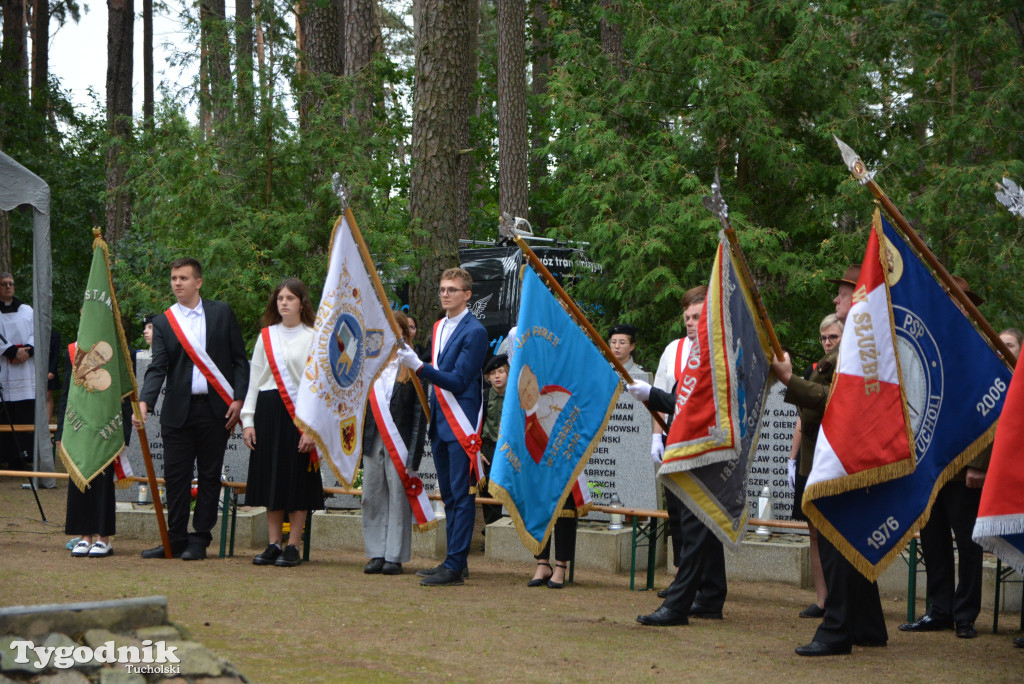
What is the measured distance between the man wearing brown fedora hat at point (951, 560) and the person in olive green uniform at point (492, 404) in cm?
299

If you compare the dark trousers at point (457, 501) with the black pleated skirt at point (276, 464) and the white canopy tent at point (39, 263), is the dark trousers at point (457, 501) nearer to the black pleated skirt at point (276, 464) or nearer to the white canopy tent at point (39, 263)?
the black pleated skirt at point (276, 464)

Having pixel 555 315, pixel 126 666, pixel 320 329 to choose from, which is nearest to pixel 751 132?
pixel 555 315

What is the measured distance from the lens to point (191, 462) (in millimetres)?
8250

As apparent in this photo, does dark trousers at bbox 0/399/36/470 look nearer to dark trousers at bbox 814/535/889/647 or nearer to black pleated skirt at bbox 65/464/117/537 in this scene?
black pleated skirt at bbox 65/464/117/537

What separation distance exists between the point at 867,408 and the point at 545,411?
7.15ft

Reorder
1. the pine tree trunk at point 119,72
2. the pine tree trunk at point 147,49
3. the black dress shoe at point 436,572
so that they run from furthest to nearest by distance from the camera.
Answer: the pine tree trunk at point 147,49
the pine tree trunk at point 119,72
the black dress shoe at point 436,572

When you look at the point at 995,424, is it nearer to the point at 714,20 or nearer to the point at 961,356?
the point at 961,356

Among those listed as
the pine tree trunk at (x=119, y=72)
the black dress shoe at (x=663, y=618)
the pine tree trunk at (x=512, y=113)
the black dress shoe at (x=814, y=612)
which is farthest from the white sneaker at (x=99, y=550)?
the pine tree trunk at (x=119, y=72)

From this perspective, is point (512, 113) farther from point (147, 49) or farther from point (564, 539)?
point (147, 49)

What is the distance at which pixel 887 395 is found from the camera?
5449 millimetres

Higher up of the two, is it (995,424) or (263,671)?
(995,424)

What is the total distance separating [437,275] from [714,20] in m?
3.84

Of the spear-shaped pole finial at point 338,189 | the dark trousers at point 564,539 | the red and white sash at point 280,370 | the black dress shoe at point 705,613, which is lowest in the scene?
the black dress shoe at point 705,613

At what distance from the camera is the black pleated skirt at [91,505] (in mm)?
8180
